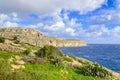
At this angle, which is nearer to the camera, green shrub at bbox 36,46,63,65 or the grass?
the grass

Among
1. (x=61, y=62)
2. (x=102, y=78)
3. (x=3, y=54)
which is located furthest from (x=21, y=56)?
(x=102, y=78)

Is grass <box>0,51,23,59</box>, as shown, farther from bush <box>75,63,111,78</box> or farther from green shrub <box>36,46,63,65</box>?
bush <box>75,63,111,78</box>

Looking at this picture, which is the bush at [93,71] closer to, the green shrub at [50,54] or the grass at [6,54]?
the green shrub at [50,54]

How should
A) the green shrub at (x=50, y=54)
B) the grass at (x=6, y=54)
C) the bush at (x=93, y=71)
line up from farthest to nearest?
1. the green shrub at (x=50, y=54)
2. the grass at (x=6, y=54)
3. the bush at (x=93, y=71)

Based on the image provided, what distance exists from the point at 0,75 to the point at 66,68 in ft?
44.8

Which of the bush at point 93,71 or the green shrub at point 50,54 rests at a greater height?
the green shrub at point 50,54

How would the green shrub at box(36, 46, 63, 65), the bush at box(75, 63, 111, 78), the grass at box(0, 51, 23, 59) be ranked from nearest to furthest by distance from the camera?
1. the bush at box(75, 63, 111, 78)
2. the grass at box(0, 51, 23, 59)
3. the green shrub at box(36, 46, 63, 65)

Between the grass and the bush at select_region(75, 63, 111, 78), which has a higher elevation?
the grass

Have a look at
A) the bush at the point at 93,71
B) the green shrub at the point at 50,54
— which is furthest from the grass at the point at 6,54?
the bush at the point at 93,71

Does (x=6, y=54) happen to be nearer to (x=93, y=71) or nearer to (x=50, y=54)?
(x=50, y=54)

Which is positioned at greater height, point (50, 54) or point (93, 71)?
point (50, 54)

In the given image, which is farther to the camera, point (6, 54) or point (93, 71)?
point (6, 54)

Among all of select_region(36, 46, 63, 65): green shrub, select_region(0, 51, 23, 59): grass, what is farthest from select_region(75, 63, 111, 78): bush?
select_region(0, 51, 23, 59): grass

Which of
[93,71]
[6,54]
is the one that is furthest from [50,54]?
[93,71]
